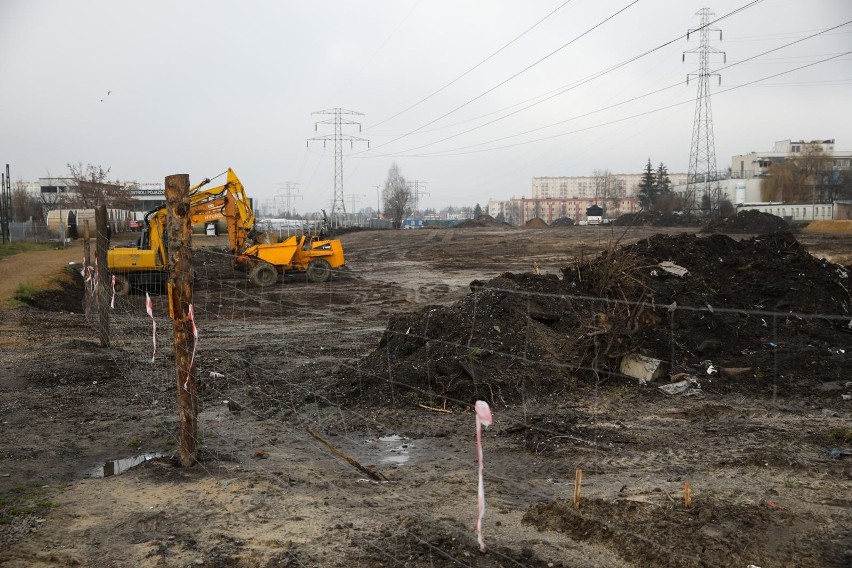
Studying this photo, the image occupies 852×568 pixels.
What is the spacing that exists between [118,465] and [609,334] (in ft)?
21.3

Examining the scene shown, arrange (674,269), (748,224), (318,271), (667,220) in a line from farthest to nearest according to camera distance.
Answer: (667,220) < (748,224) < (318,271) < (674,269)

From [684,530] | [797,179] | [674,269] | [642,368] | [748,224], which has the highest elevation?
[797,179]

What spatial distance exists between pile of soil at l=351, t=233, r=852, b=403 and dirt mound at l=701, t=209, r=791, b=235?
39936 millimetres

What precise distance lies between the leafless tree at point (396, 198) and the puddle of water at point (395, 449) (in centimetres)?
7953

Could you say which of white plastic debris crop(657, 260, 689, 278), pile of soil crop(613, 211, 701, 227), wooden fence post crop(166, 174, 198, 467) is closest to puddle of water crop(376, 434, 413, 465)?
wooden fence post crop(166, 174, 198, 467)

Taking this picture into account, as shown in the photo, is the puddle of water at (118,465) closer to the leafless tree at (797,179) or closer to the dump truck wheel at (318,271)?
the dump truck wheel at (318,271)

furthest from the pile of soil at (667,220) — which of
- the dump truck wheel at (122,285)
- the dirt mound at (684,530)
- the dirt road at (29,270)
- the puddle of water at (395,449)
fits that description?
the dirt mound at (684,530)

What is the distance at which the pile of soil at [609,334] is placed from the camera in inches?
385

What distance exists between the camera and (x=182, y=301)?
22.2ft

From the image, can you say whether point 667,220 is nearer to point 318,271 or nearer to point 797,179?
point 797,179

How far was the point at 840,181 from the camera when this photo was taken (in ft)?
282

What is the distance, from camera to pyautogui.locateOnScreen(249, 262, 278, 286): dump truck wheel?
24.9 meters

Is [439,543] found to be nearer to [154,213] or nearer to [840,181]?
[154,213]

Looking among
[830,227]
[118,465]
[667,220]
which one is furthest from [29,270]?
[667,220]
